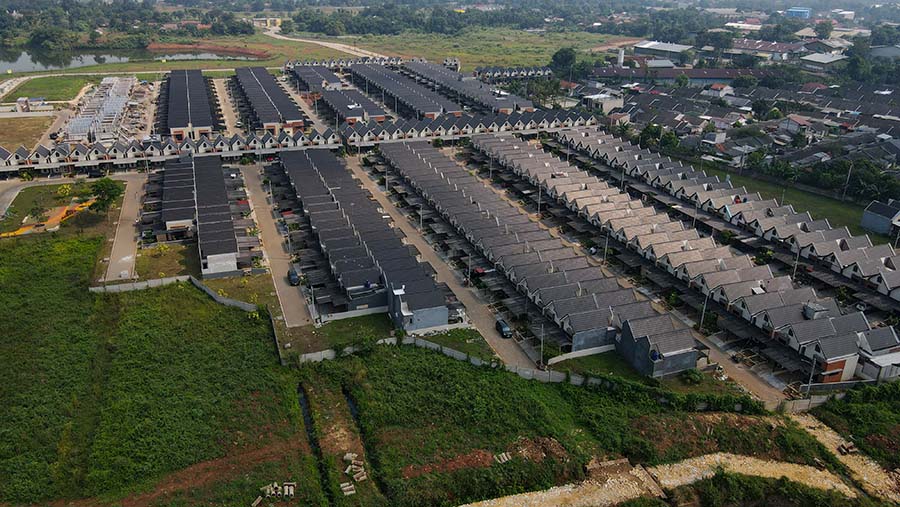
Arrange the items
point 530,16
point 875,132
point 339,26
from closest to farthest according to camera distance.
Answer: point 875,132, point 339,26, point 530,16

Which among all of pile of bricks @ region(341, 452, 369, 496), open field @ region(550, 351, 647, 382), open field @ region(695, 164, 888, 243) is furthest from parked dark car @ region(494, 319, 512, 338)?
open field @ region(695, 164, 888, 243)

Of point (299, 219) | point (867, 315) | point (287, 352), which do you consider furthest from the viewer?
point (299, 219)

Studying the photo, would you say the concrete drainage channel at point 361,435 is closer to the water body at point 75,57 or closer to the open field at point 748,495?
the open field at point 748,495

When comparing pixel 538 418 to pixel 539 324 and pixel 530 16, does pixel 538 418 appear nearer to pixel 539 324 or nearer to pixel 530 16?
pixel 539 324

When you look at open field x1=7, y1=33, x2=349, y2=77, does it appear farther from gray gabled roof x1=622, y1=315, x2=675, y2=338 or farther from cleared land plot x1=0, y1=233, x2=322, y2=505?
gray gabled roof x1=622, y1=315, x2=675, y2=338

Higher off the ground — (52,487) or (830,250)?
(830,250)

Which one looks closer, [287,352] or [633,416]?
[633,416]

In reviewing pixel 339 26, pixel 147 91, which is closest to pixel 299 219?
pixel 147 91

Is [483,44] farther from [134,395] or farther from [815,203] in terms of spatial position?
[134,395]
